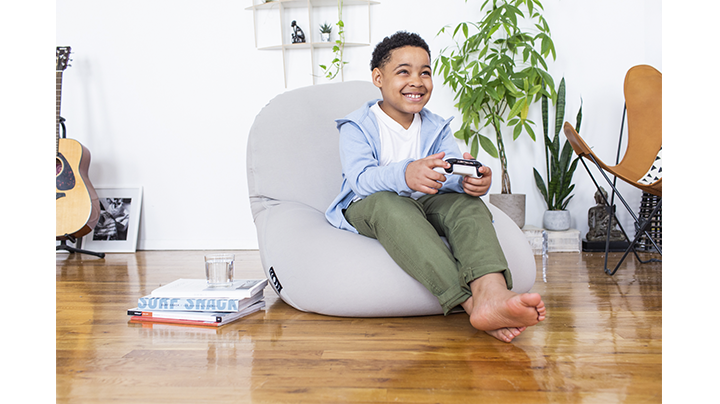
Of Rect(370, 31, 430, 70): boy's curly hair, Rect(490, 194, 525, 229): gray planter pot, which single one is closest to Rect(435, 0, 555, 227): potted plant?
Rect(490, 194, 525, 229): gray planter pot

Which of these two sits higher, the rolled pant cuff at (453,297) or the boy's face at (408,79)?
the boy's face at (408,79)

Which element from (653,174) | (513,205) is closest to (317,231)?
(653,174)

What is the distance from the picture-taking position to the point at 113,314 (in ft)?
4.87

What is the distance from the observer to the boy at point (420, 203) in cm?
110

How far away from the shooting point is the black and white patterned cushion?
2036 millimetres

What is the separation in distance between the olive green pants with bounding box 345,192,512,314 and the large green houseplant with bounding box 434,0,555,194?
148 centimetres

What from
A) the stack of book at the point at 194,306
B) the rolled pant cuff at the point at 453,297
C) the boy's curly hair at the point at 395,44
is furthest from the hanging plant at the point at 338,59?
the rolled pant cuff at the point at 453,297

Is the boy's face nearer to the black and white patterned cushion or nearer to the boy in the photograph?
the boy

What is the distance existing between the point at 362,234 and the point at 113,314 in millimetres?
792

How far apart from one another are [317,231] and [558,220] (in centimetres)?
186

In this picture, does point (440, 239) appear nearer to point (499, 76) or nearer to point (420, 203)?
point (420, 203)

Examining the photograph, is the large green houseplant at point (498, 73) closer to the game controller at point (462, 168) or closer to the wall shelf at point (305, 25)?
the wall shelf at point (305, 25)
